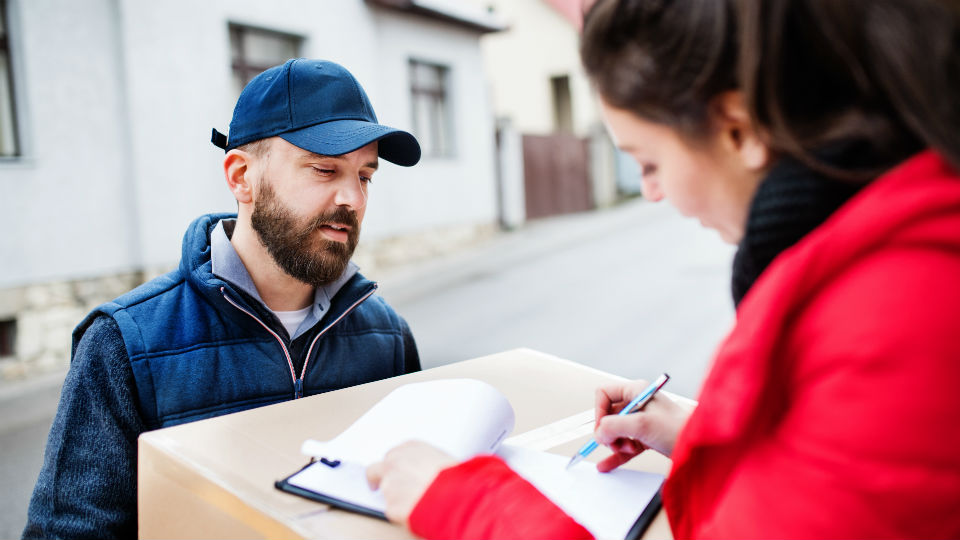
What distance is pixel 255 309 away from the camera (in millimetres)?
1544

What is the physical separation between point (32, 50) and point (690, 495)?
6.35 metres

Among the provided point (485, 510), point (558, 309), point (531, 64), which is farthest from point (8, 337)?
Answer: point (531, 64)

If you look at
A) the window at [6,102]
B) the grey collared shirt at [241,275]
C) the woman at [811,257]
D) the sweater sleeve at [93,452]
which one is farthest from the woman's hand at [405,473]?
the window at [6,102]

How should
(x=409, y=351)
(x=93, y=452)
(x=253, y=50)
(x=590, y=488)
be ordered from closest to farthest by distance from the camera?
1. (x=590, y=488)
2. (x=93, y=452)
3. (x=409, y=351)
4. (x=253, y=50)

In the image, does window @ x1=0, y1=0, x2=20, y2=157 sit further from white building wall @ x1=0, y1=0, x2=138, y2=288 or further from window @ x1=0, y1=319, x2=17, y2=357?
window @ x1=0, y1=319, x2=17, y2=357

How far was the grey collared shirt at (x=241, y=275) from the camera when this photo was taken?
1.57 m

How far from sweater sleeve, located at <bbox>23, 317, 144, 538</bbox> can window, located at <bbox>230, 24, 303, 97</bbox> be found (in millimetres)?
6666

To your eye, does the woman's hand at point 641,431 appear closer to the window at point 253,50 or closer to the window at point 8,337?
the window at point 8,337

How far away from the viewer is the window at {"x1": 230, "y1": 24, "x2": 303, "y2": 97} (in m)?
7.73

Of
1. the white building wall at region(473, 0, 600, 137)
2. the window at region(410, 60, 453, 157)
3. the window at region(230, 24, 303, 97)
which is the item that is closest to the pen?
the window at region(230, 24, 303, 97)

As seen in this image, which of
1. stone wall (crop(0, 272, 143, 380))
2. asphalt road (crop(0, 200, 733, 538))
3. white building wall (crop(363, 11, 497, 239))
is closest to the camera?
asphalt road (crop(0, 200, 733, 538))

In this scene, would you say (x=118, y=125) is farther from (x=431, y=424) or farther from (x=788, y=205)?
(x=788, y=205)

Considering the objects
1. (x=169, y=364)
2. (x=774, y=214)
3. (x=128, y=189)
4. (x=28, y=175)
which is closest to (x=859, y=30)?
(x=774, y=214)

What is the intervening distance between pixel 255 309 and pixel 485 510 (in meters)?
0.96
